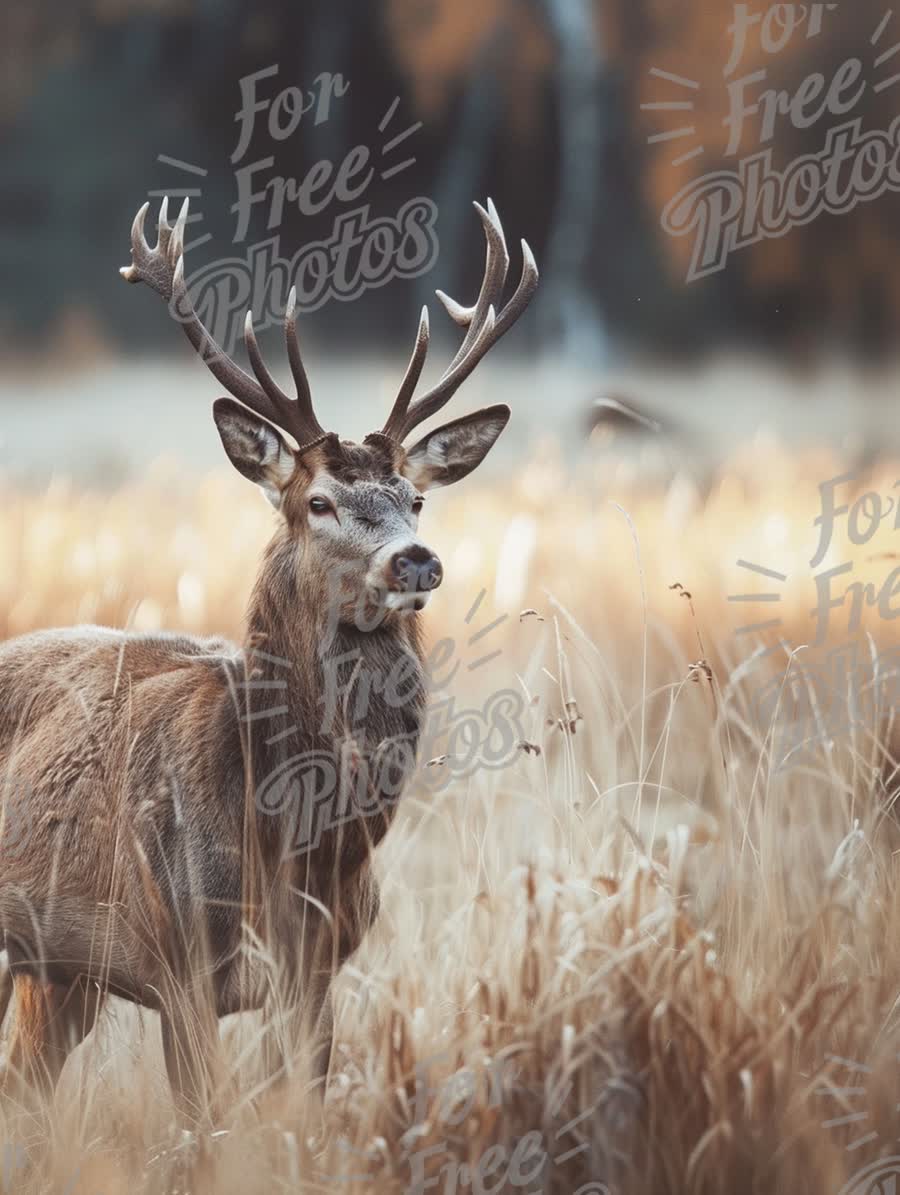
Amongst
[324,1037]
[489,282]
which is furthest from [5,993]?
[489,282]

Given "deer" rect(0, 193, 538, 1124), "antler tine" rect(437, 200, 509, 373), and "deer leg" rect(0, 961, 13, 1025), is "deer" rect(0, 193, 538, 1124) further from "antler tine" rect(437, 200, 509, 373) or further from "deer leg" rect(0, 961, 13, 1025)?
"antler tine" rect(437, 200, 509, 373)

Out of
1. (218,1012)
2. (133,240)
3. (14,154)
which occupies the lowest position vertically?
(218,1012)

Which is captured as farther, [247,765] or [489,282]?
[489,282]

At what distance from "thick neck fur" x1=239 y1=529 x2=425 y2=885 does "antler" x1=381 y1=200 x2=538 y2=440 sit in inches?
16.8

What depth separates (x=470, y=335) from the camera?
388cm

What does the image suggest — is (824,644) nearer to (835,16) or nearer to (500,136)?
(835,16)

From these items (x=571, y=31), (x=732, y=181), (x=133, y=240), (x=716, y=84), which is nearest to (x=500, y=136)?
(x=571, y=31)

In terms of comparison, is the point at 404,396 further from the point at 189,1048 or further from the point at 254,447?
the point at 189,1048

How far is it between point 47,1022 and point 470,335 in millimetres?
1957

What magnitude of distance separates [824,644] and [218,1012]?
2.97m

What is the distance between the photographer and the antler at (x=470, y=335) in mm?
3578

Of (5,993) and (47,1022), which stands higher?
(5,993)

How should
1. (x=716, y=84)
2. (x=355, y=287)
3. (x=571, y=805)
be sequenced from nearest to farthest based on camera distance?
(x=571, y=805) < (x=355, y=287) < (x=716, y=84)

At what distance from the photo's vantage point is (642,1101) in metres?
2.46
